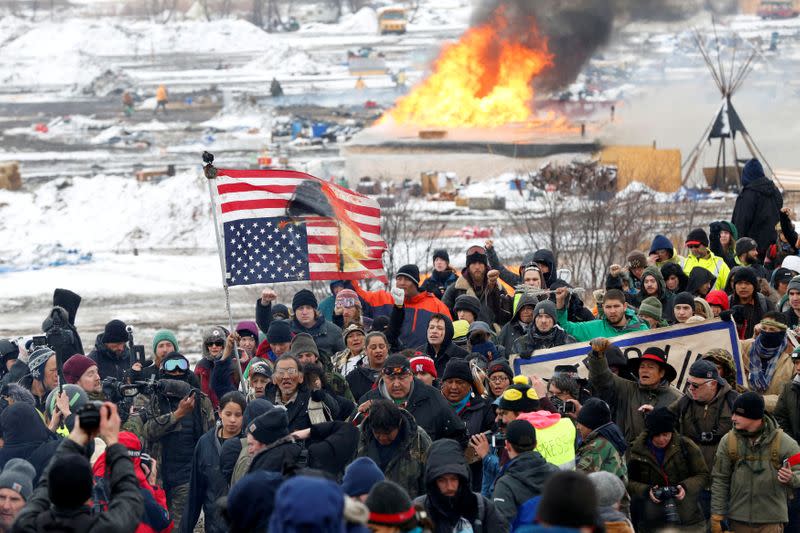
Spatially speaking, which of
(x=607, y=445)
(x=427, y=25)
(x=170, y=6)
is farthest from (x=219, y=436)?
(x=170, y=6)

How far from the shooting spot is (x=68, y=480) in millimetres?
5578

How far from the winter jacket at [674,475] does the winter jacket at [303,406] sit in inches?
74.5

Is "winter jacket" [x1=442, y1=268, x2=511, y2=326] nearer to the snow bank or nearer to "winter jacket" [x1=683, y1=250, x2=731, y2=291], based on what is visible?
"winter jacket" [x1=683, y1=250, x2=731, y2=291]

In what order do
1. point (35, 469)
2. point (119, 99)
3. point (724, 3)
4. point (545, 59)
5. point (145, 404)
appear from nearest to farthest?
point (35, 469) → point (145, 404) → point (545, 59) → point (119, 99) → point (724, 3)

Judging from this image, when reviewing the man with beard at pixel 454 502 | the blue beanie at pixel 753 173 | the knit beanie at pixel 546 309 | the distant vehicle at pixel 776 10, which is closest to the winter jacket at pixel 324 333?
the knit beanie at pixel 546 309

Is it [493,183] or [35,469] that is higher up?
[35,469]

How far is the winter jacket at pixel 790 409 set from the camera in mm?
8547

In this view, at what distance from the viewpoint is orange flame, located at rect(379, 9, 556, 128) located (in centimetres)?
4831

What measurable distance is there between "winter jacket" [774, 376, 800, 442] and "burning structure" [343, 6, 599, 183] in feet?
112

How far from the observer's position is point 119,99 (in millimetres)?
74188

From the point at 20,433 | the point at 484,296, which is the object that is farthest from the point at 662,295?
the point at 20,433

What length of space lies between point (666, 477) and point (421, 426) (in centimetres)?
152

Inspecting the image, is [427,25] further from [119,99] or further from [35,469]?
[35,469]

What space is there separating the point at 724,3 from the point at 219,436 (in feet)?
250
